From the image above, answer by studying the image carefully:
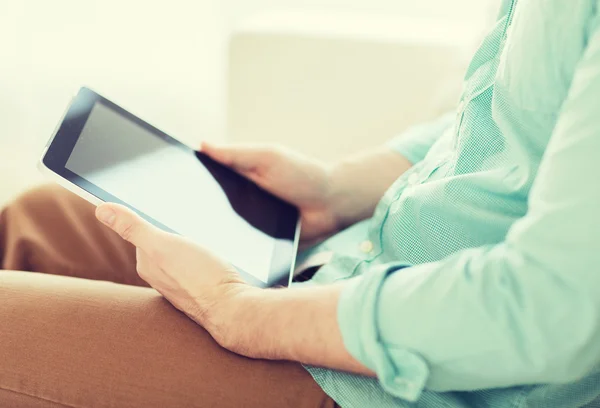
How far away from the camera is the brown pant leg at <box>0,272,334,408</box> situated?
0.52 meters

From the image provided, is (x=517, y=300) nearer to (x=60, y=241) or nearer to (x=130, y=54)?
(x=60, y=241)

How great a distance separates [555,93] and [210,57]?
3.48 feet

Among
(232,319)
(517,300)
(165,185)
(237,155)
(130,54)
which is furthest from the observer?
(130,54)

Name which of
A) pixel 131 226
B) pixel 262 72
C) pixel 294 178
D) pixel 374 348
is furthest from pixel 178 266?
pixel 262 72

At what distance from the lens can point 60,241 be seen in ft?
2.57

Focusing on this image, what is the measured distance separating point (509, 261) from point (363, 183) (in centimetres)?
45

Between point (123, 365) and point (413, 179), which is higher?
point (413, 179)

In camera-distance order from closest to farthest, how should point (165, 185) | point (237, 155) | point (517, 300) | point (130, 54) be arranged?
1. point (517, 300)
2. point (165, 185)
3. point (237, 155)
4. point (130, 54)

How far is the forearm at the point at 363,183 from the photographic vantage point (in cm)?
89

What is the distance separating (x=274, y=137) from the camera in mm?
1241

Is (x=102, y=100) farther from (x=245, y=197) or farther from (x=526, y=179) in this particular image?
(x=526, y=179)

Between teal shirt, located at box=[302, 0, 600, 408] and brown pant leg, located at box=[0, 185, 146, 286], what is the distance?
389mm

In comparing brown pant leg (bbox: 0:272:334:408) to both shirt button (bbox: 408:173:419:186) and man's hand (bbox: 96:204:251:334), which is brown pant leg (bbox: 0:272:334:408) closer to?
man's hand (bbox: 96:204:251:334)

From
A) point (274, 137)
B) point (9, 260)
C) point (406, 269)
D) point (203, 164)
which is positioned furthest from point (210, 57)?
point (406, 269)
